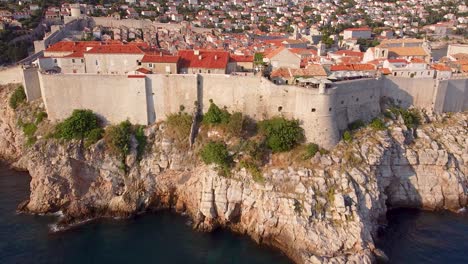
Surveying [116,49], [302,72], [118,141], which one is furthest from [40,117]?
[302,72]

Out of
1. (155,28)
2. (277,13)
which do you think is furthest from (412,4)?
(155,28)

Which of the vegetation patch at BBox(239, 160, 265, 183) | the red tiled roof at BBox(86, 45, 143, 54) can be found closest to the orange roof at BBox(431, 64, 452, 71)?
the vegetation patch at BBox(239, 160, 265, 183)

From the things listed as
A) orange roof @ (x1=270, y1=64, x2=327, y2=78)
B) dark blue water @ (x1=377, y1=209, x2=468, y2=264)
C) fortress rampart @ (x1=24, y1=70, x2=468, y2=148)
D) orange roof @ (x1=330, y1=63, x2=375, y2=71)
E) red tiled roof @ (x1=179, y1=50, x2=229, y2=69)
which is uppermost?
red tiled roof @ (x1=179, y1=50, x2=229, y2=69)

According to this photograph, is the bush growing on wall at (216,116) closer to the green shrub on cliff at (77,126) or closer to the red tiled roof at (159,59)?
the red tiled roof at (159,59)

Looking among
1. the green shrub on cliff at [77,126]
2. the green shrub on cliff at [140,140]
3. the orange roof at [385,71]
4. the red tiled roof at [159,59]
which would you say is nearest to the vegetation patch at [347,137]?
the orange roof at [385,71]

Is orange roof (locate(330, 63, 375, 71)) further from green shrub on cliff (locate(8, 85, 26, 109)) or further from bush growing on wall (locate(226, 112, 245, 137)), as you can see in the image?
green shrub on cliff (locate(8, 85, 26, 109))

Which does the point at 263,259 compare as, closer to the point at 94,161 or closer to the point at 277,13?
the point at 94,161
